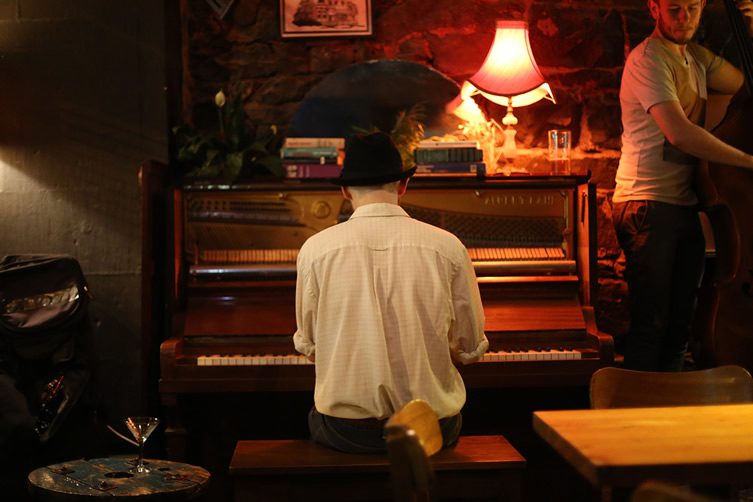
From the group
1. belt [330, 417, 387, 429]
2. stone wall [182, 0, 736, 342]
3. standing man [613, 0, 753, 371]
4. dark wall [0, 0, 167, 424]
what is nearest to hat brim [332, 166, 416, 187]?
belt [330, 417, 387, 429]

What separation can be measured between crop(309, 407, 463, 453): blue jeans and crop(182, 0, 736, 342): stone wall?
1883 mm

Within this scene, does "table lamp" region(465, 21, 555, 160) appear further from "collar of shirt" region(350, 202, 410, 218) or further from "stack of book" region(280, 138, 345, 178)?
"collar of shirt" region(350, 202, 410, 218)

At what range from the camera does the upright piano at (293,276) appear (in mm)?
3564

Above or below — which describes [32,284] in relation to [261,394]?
above

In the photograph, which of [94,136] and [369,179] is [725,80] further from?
[94,136]

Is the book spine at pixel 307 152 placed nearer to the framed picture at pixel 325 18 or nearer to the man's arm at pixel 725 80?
the framed picture at pixel 325 18

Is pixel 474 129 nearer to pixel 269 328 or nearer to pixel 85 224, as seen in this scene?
pixel 269 328

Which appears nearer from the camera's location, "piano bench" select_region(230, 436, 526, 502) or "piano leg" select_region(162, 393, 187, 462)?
"piano bench" select_region(230, 436, 526, 502)

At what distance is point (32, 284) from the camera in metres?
3.79

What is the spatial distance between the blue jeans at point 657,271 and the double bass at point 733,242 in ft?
0.66

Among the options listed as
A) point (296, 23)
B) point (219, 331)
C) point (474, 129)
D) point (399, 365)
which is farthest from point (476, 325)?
point (296, 23)

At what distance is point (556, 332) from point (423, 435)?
1.65 meters

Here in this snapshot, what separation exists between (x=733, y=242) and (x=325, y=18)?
2207 millimetres

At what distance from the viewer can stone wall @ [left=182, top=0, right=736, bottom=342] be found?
4551mm
